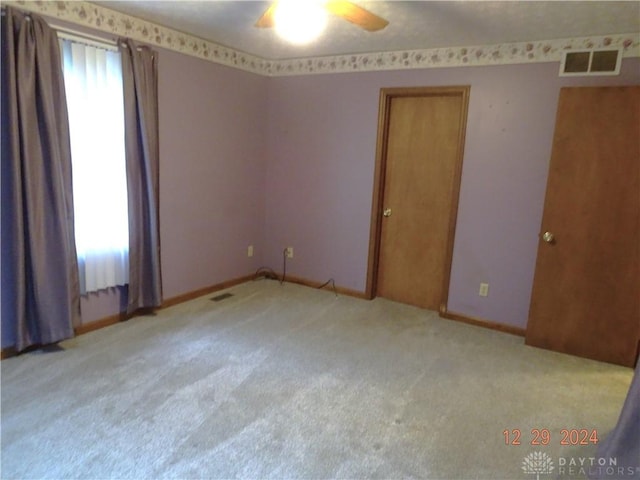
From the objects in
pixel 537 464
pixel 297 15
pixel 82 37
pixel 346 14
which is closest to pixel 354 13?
pixel 346 14

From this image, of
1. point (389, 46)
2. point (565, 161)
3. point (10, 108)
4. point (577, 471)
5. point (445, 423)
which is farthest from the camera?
point (389, 46)

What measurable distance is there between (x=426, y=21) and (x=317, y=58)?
1.56 m

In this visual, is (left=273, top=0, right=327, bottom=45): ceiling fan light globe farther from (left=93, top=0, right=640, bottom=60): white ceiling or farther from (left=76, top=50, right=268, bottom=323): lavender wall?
(left=76, top=50, right=268, bottom=323): lavender wall

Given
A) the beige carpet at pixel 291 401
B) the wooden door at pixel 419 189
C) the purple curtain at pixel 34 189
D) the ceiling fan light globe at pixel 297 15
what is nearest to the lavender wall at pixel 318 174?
the wooden door at pixel 419 189

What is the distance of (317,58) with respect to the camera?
4.17m

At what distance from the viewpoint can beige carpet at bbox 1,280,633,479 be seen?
1922 millimetres

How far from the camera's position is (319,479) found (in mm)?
1828

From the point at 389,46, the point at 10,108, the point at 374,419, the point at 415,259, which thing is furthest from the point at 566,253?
the point at 10,108

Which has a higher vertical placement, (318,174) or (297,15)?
(297,15)

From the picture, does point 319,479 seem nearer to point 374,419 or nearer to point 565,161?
point 374,419

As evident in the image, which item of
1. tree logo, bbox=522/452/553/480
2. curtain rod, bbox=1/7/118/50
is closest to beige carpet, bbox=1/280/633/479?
tree logo, bbox=522/452/553/480

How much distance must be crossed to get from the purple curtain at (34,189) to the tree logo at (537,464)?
2.85 m

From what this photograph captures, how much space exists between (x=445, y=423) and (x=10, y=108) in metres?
3.01

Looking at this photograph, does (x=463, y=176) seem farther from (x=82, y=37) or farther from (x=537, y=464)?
(x=82, y=37)
